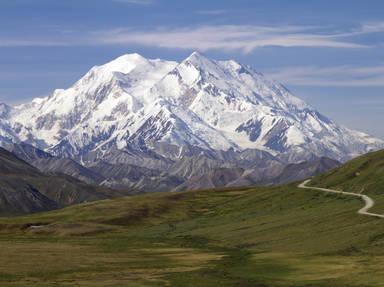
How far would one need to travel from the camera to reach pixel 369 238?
126 metres

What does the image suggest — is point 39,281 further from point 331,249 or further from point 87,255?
point 331,249

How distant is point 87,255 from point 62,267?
2118 cm

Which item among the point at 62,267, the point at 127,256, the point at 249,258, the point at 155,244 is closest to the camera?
the point at 62,267

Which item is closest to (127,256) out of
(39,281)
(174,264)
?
(174,264)

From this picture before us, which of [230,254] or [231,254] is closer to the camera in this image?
[231,254]

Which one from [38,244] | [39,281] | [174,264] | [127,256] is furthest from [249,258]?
[38,244]

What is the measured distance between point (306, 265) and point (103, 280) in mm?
29084

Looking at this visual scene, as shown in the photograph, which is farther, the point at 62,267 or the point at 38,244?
the point at 38,244

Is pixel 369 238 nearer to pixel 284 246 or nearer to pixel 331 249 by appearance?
pixel 331 249

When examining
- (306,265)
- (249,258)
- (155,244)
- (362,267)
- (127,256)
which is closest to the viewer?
(362,267)

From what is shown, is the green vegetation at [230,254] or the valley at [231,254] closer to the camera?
the green vegetation at [230,254]

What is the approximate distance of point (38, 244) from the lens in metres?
169

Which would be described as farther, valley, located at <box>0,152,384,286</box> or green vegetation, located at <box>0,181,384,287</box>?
valley, located at <box>0,152,384,286</box>

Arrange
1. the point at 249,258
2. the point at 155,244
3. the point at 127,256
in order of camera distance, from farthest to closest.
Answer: the point at 155,244, the point at 127,256, the point at 249,258
